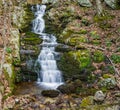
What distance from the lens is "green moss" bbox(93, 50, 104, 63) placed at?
14290mm

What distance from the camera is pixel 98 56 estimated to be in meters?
14.5

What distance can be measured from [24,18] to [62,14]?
8.45ft

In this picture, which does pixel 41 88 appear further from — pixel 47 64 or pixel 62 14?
pixel 62 14

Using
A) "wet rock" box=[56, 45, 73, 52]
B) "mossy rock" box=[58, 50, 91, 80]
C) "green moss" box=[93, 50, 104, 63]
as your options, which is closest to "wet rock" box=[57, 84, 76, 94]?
"mossy rock" box=[58, 50, 91, 80]

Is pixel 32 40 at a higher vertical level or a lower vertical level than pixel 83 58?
higher

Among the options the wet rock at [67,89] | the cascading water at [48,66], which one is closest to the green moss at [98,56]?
the cascading water at [48,66]

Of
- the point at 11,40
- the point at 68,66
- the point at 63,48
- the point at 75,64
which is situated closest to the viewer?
the point at 68,66

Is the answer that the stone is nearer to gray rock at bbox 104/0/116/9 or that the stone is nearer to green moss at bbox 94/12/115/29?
green moss at bbox 94/12/115/29

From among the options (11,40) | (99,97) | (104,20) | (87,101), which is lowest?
(87,101)

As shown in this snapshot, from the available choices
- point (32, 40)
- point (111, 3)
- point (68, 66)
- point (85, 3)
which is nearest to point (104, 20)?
point (111, 3)

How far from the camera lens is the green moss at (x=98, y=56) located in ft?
46.9

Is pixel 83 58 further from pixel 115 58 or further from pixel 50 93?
pixel 50 93

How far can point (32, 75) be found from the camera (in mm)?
13281

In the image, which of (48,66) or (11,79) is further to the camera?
(48,66)
